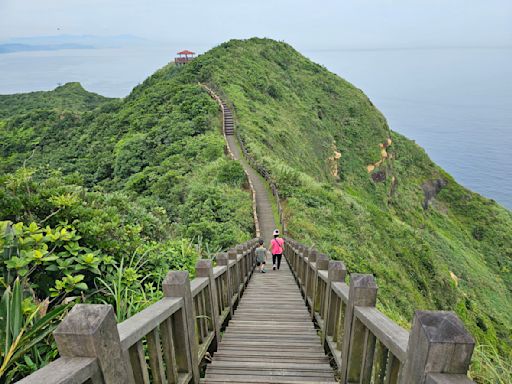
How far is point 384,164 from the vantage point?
44.8 meters

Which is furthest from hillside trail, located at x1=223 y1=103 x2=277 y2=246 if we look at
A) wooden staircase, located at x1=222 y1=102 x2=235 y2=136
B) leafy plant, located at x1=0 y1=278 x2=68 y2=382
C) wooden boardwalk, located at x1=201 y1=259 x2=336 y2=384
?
leafy plant, located at x1=0 y1=278 x2=68 y2=382

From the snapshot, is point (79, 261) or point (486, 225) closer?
point (79, 261)

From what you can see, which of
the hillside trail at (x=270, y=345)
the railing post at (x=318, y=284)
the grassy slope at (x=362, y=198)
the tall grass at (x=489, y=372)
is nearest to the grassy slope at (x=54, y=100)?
the grassy slope at (x=362, y=198)

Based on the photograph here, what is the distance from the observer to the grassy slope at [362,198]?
1677 centimetres

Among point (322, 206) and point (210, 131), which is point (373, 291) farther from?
point (210, 131)

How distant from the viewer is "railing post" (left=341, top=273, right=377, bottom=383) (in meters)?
2.75

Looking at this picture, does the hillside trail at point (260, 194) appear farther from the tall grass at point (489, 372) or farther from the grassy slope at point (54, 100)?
the grassy slope at point (54, 100)

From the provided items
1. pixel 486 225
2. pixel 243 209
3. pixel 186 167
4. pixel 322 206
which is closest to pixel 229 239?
pixel 243 209

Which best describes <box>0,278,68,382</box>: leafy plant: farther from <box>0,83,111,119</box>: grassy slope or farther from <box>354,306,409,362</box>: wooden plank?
<box>0,83,111,119</box>: grassy slope

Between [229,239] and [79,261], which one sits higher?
[79,261]

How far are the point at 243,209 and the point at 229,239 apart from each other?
3848 mm

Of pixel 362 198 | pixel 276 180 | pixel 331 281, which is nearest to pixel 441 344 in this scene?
pixel 331 281

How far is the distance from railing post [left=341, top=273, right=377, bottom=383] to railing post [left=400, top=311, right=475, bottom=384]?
1068 mm

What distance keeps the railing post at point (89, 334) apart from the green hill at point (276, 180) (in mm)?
1783
